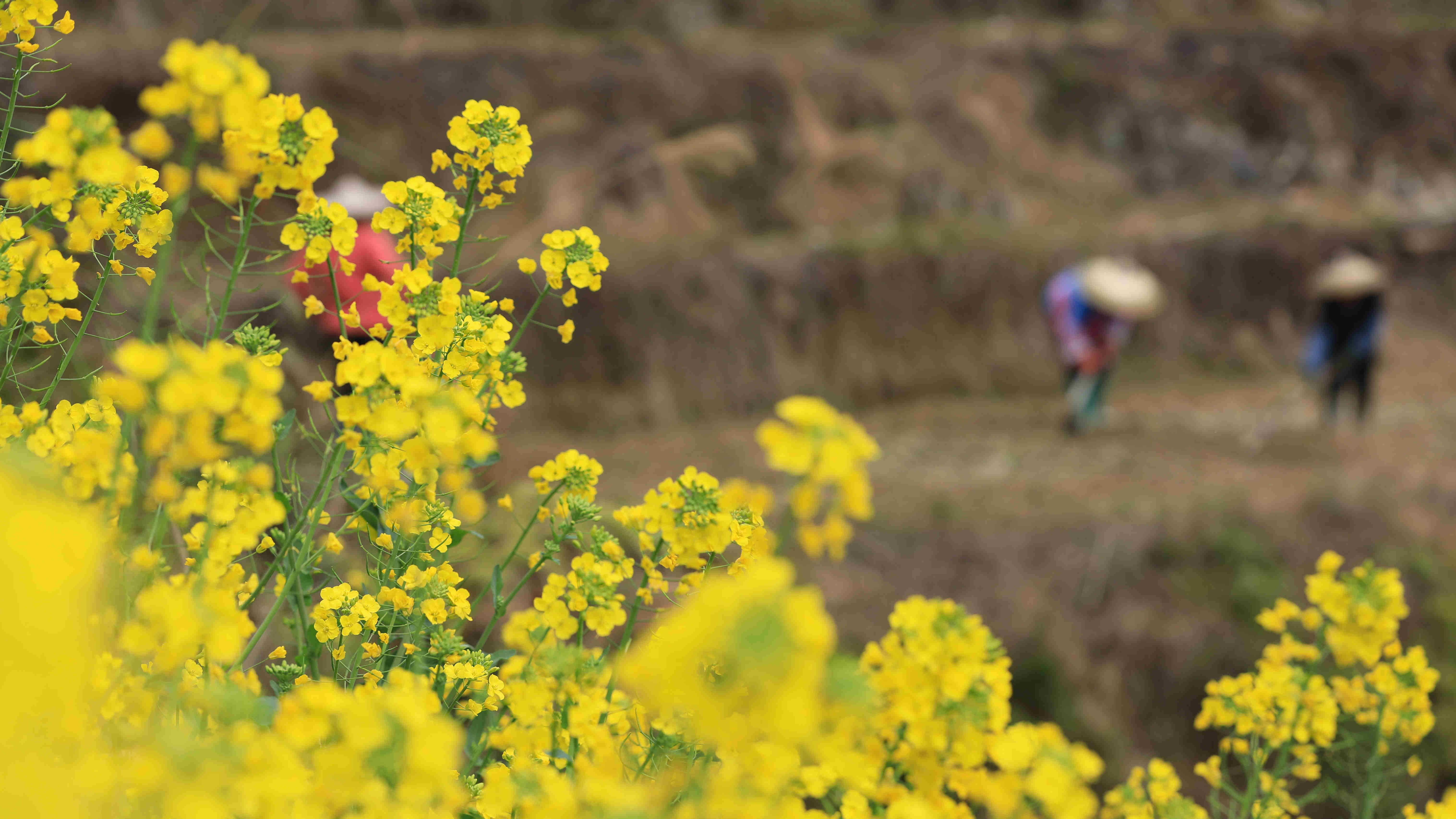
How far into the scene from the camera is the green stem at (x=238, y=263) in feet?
4.81

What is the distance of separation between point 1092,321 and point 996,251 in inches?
113

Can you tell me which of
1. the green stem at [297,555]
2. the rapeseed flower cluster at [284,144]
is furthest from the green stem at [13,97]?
the green stem at [297,555]

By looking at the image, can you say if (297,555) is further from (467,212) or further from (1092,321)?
(1092,321)

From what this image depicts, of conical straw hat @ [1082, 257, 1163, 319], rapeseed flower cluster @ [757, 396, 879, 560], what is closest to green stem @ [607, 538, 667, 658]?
rapeseed flower cluster @ [757, 396, 879, 560]

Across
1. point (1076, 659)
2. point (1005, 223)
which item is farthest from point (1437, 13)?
point (1076, 659)

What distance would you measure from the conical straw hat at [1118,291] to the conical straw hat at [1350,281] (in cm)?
178

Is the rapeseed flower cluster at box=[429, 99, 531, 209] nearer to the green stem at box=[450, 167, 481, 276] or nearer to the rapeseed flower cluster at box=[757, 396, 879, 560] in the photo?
the green stem at box=[450, 167, 481, 276]

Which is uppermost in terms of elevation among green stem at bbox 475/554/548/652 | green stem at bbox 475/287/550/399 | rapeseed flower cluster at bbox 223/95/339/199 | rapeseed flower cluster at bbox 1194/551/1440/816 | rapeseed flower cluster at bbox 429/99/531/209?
rapeseed flower cluster at bbox 223/95/339/199

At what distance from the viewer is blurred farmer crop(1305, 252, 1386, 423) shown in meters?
11.3

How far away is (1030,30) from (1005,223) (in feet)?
15.2

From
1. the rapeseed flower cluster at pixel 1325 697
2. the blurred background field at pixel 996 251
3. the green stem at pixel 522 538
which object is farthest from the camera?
the blurred background field at pixel 996 251

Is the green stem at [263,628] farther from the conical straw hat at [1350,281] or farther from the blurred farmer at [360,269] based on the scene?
the conical straw hat at [1350,281]

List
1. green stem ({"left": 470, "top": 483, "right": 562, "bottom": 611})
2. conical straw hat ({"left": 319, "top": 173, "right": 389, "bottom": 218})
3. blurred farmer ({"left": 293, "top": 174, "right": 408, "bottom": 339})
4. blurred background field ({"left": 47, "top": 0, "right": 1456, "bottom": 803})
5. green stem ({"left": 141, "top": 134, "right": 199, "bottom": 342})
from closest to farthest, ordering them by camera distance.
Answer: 1. green stem ({"left": 141, "top": 134, "right": 199, "bottom": 342})
2. green stem ({"left": 470, "top": 483, "right": 562, "bottom": 611})
3. blurred farmer ({"left": 293, "top": 174, "right": 408, "bottom": 339})
4. conical straw hat ({"left": 319, "top": 173, "right": 389, "bottom": 218})
5. blurred background field ({"left": 47, "top": 0, "right": 1456, "bottom": 803})

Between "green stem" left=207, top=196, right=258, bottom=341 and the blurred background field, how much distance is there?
367cm
